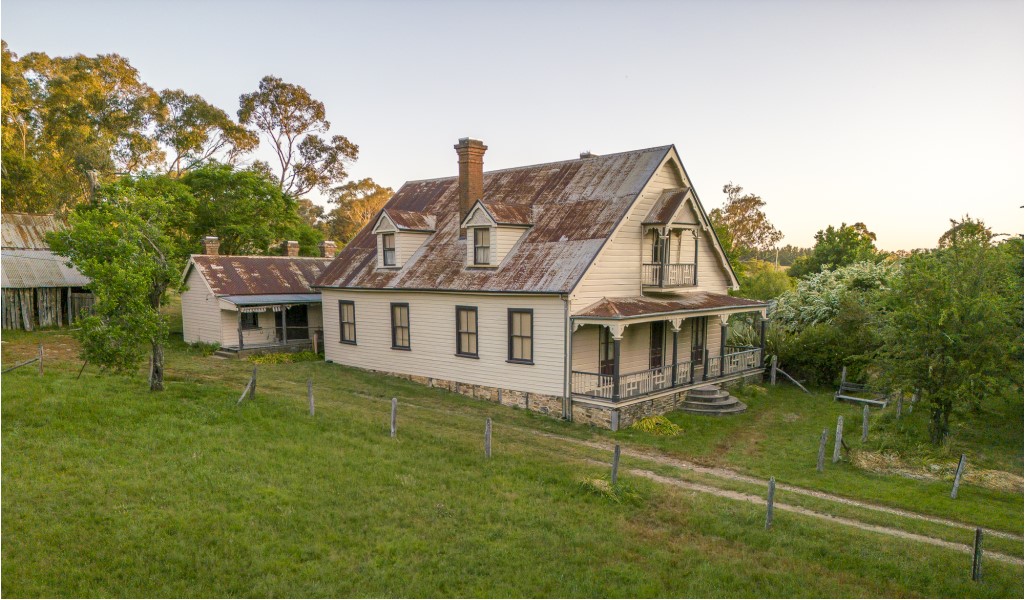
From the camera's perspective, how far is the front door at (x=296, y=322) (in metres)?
30.5

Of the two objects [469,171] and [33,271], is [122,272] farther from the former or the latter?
[33,271]

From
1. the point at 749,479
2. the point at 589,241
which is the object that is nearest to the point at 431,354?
the point at 589,241

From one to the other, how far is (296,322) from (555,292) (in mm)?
16760

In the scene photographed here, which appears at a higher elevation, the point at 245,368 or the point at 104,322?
the point at 104,322

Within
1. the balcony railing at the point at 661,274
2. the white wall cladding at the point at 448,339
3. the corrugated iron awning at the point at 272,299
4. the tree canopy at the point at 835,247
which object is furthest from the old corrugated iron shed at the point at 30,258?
the tree canopy at the point at 835,247


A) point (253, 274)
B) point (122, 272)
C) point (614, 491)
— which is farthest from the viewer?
point (253, 274)

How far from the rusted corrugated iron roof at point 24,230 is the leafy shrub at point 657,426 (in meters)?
37.1

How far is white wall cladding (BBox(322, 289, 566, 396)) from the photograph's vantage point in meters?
20.2

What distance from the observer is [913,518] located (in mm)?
12141

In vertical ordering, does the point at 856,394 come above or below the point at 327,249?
below

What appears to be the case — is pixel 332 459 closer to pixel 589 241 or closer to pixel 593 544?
pixel 593 544

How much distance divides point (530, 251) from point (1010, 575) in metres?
15.2

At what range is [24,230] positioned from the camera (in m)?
40.2

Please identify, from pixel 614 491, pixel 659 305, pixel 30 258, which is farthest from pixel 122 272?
pixel 30 258
